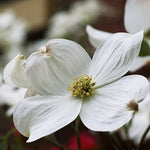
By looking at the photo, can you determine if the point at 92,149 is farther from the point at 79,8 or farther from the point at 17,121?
the point at 79,8

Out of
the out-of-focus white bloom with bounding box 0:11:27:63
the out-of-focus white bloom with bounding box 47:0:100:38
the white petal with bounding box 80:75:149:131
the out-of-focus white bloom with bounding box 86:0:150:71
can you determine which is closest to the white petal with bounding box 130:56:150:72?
the out-of-focus white bloom with bounding box 86:0:150:71

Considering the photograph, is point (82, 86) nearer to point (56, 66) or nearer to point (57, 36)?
point (56, 66)

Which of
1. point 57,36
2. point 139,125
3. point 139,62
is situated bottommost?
point 57,36

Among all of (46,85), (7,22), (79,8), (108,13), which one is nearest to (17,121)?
→ (46,85)

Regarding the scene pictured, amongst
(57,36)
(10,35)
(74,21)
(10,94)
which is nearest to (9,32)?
(10,35)

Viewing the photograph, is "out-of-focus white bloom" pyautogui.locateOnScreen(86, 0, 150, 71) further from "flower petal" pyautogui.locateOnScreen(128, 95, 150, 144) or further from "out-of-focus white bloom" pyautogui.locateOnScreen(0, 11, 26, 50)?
"out-of-focus white bloom" pyautogui.locateOnScreen(0, 11, 26, 50)

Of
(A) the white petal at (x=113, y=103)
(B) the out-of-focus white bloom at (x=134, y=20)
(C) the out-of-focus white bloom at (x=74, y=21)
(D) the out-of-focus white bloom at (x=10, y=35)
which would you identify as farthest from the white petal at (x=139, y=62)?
(C) the out-of-focus white bloom at (x=74, y=21)
